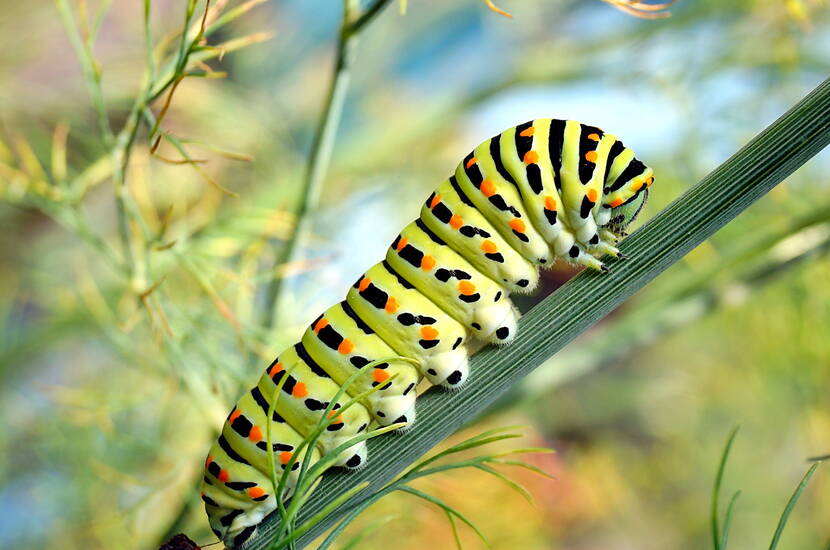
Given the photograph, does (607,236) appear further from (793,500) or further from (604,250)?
(793,500)

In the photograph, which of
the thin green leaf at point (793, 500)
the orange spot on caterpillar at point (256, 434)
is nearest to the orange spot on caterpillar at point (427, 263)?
the orange spot on caterpillar at point (256, 434)

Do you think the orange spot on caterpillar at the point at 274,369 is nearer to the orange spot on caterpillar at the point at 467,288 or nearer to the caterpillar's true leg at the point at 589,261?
the orange spot on caterpillar at the point at 467,288

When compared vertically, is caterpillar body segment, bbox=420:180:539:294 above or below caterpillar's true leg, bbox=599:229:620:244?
above

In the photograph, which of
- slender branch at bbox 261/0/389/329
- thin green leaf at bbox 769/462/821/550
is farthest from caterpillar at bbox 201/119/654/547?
thin green leaf at bbox 769/462/821/550

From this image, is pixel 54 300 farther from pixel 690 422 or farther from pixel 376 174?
pixel 690 422

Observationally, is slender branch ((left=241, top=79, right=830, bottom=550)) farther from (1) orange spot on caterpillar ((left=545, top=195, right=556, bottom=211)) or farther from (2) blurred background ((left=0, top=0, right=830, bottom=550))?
(2) blurred background ((left=0, top=0, right=830, bottom=550))

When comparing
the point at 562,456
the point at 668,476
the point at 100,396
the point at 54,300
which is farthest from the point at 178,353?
the point at 668,476
